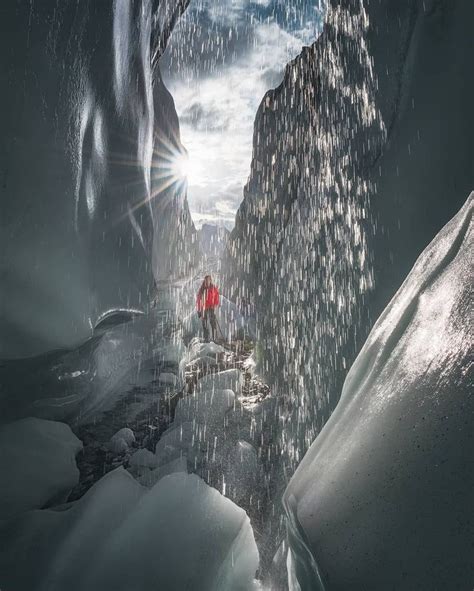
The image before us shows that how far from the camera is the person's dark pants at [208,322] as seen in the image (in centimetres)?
759

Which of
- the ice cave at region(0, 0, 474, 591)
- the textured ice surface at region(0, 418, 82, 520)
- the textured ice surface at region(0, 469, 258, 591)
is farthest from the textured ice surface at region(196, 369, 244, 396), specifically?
the textured ice surface at region(0, 469, 258, 591)

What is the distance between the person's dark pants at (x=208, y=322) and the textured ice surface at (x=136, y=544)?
5.55m

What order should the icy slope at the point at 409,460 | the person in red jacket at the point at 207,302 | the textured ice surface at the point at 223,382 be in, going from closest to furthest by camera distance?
the icy slope at the point at 409,460 → the textured ice surface at the point at 223,382 → the person in red jacket at the point at 207,302

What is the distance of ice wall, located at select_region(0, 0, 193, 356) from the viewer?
2566 millimetres

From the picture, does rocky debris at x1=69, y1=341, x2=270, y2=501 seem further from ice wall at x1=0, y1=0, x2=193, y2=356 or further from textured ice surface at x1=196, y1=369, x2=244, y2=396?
ice wall at x1=0, y1=0, x2=193, y2=356

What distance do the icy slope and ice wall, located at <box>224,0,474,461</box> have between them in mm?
988

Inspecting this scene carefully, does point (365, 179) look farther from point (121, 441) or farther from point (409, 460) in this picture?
point (121, 441)

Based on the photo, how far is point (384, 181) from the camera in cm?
265

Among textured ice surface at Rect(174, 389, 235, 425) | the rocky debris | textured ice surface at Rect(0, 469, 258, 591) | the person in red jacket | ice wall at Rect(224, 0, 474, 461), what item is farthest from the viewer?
the person in red jacket

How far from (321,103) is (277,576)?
18.1 feet

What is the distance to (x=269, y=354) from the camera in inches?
223

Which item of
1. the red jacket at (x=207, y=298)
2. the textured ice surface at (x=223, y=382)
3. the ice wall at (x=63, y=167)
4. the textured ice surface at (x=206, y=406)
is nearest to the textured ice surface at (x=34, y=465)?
the ice wall at (x=63, y=167)

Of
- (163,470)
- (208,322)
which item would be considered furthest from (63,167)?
(208,322)

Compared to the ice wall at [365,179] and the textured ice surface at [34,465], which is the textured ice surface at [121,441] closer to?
the textured ice surface at [34,465]
